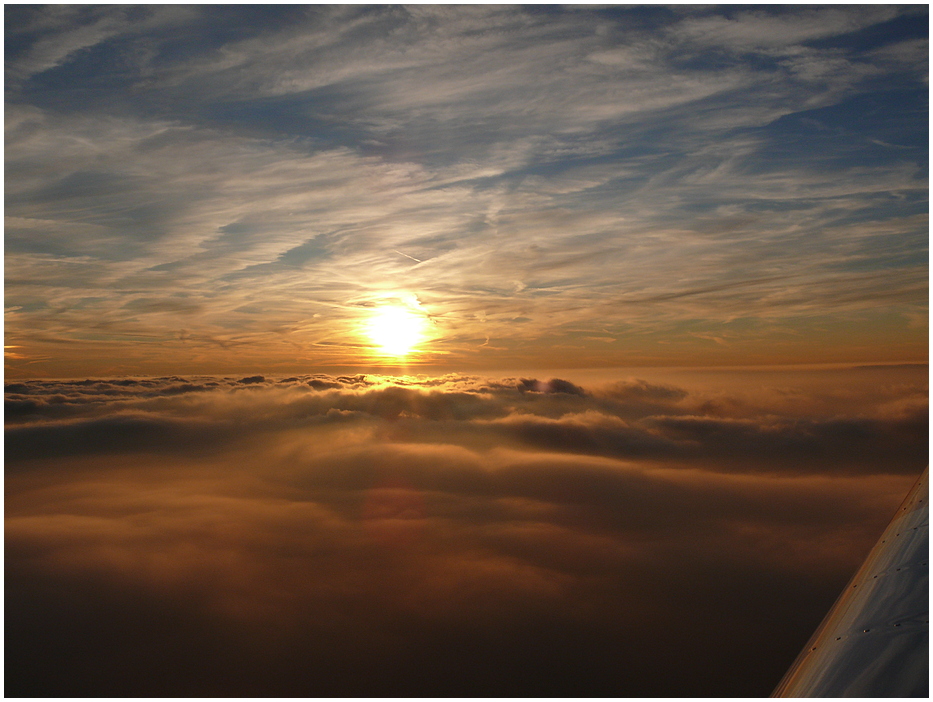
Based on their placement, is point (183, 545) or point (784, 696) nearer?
point (784, 696)

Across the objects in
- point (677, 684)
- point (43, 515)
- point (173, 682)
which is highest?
point (43, 515)

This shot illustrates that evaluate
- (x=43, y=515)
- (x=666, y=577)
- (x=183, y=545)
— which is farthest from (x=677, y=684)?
(x=43, y=515)

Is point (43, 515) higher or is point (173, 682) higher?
point (43, 515)

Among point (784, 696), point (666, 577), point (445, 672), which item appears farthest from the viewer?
point (666, 577)

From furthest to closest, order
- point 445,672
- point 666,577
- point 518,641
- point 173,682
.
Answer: point 666,577 → point 518,641 → point 445,672 → point 173,682

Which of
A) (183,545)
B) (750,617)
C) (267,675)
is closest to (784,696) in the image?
(267,675)

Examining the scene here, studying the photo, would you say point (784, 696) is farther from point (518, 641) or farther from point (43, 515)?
point (43, 515)
